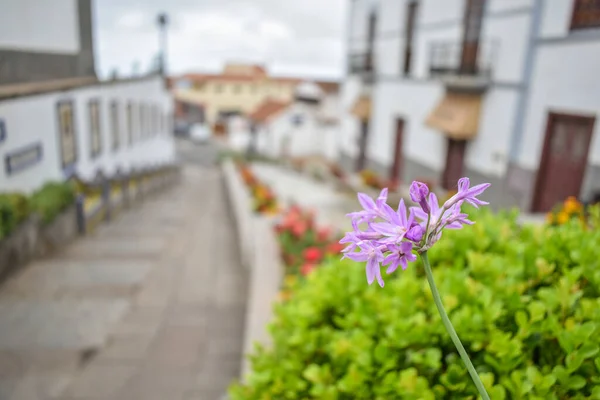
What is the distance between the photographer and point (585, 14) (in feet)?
17.0

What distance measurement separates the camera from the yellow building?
4444 centimetres

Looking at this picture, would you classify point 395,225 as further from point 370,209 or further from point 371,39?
point 371,39

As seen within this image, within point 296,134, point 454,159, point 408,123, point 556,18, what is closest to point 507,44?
point 556,18

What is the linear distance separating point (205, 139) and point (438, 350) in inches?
1700

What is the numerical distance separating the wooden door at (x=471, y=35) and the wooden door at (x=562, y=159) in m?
3.41

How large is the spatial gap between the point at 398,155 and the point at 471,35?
14.1ft

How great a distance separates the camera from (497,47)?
8.73 metres

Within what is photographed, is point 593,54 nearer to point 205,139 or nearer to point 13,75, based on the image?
point 13,75

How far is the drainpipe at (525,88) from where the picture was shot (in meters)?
6.80

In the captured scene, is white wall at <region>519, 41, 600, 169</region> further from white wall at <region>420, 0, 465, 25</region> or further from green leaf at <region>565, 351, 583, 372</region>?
green leaf at <region>565, 351, 583, 372</region>

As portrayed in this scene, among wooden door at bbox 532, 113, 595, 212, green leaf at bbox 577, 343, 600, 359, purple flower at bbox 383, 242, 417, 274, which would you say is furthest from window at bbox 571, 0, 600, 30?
purple flower at bbox 383, 242, 417, 274

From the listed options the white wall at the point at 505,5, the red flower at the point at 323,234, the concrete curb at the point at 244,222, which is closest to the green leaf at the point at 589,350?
the red flower at the point at 323,234

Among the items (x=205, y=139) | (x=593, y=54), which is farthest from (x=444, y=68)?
(x=205, y=139)

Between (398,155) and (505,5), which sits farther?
(398,155)
